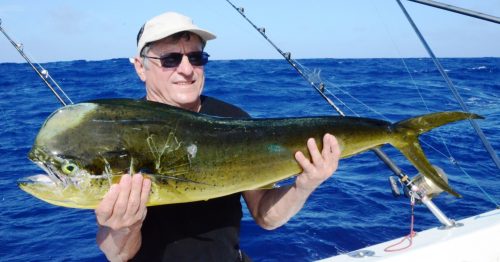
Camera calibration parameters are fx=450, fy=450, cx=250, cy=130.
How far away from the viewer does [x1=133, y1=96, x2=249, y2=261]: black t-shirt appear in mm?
2393

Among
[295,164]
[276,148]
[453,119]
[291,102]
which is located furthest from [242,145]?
[291,102]

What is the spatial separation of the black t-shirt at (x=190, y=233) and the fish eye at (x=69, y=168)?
70cm

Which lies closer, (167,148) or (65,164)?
(65,164)

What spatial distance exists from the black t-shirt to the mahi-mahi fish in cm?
48

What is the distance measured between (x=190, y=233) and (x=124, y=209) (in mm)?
640

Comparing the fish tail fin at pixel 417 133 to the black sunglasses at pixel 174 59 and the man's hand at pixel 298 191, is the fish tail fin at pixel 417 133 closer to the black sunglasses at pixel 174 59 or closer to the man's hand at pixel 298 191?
the man's hand at pixel 298 191

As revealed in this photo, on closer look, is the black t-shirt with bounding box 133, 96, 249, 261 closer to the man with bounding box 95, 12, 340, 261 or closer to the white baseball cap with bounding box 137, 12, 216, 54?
the man with bounding box 95, 12, 340, 261

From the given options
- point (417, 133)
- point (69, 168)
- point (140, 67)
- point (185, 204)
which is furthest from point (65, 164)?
point (417, 133)

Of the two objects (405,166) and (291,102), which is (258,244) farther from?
(291,102)

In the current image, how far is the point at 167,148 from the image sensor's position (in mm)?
1922

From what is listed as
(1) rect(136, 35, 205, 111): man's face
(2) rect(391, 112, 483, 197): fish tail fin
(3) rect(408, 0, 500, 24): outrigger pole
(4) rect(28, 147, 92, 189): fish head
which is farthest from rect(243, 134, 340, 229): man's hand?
(3) rect(408, 0, 500, 24): outrigger pole

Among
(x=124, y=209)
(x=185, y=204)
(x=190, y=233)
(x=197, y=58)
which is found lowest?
(x=190, y=233)

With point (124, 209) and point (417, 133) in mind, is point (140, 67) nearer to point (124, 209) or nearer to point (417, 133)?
point (124, 209)

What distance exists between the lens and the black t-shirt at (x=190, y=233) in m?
2.39
